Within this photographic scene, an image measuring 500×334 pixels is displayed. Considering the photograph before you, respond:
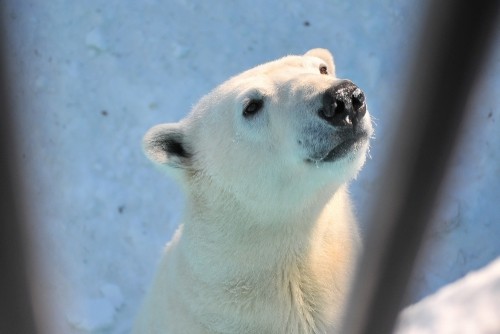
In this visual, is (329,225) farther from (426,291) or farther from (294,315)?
(426,291)

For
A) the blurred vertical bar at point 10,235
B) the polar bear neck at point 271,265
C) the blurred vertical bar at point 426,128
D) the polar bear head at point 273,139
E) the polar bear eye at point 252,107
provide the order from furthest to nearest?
the polar bear neck at point 271,265 < the polar bear eye at point 252,107 < the polar bear head at point 273,139 < the blurred vertical bar at point 10,235 < the blurred vertical bar at point 426,128

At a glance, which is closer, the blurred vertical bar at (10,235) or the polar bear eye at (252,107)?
the blurred vertical bar at (10,235)

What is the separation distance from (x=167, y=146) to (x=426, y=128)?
84.8 inches

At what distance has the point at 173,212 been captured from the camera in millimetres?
4676

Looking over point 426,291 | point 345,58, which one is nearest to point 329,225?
point 426,291

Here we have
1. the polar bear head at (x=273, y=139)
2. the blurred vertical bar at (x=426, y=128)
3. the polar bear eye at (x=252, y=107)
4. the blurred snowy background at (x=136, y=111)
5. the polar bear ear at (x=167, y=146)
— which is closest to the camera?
the blurred vertical bar at (x=426, y=128)

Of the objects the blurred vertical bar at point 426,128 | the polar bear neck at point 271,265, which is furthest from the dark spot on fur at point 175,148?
the blurred vertical bar at point 426,128

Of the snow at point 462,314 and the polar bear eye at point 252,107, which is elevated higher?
the polar bear eye at point 252,107

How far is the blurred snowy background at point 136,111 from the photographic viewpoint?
4.32 m

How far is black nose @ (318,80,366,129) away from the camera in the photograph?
87.0 inches

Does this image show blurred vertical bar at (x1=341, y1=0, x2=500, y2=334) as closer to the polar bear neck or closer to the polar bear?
the polar bear

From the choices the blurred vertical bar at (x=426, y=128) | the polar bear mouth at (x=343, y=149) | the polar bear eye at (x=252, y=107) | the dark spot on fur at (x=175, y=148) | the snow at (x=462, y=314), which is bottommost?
the snow at (x=462, y=314)

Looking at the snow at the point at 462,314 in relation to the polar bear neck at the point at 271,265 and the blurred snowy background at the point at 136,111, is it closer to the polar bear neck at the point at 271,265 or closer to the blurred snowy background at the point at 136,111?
the polar bear neck at the point at 271,265

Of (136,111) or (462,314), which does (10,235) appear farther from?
(136,111)
